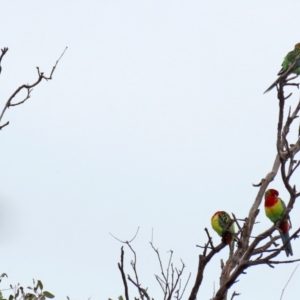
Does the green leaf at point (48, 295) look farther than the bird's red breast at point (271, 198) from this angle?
No

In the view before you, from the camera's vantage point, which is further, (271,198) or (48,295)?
(271,198)

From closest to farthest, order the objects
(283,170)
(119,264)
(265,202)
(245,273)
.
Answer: (119,264) → (245,273) → (283,170) → (265,202)

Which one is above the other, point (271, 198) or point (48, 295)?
point (271, 198)

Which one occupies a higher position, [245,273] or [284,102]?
[284,102]

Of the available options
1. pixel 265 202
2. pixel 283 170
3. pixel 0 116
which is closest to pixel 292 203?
pixel 283 170

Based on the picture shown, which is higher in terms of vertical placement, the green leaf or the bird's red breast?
the bird's red breast

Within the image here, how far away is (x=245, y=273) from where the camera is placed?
3.15 metres

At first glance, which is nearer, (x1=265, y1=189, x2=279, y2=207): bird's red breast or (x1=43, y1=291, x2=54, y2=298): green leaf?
(x1=43, y1=291, x2=54, y2=298): green leaf

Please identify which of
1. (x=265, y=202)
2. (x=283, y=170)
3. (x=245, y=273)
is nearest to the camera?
(x=245, y=273)

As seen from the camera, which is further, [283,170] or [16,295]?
[16,295]

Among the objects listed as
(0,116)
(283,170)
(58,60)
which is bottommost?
→ (0,116)

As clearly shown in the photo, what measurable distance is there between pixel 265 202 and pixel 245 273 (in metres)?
3.34

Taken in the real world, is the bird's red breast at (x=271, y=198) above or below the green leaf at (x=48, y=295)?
above

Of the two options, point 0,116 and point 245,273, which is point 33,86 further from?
point 245,273
